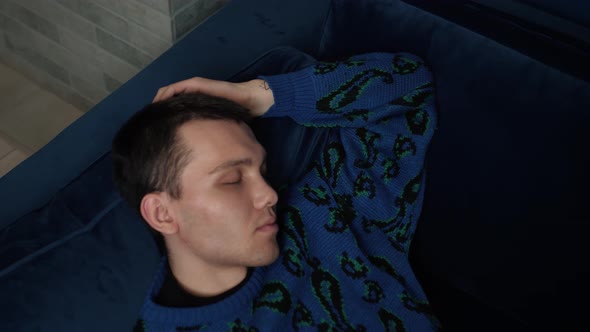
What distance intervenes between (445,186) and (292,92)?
466 mm

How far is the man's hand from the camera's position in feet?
3.83

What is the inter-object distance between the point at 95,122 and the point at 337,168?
584 mm

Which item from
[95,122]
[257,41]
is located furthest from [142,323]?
[257,41]

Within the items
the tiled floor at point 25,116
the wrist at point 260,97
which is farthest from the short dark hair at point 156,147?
the tiled floor at point 25,116

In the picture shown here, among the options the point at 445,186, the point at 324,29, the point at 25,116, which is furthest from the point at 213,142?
the point at 25,116

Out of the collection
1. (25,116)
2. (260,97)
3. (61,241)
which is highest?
(260,97)

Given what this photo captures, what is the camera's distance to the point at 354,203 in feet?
4.31

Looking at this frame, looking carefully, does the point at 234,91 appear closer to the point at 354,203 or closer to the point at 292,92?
the point at 292,92

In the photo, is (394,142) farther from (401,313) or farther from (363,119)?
(401,313)

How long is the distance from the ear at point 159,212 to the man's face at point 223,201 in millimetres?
15

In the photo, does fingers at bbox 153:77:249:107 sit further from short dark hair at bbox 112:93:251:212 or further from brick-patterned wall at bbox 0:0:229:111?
brick-patterned wall at bbox 0:0:229:111

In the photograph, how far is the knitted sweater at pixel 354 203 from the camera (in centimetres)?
119

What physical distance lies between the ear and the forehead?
0.10 metres

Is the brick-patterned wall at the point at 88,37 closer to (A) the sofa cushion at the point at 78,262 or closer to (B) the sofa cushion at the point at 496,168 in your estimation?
(B) the sofa cushion at the point at 496,168
